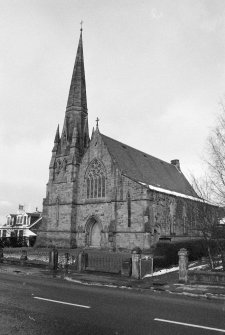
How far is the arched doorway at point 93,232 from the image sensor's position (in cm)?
3756

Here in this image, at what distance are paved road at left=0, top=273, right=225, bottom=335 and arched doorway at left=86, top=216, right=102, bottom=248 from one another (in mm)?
26969

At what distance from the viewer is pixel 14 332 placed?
6023mm

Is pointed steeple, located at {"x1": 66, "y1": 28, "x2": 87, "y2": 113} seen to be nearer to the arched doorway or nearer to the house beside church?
the arched doorway

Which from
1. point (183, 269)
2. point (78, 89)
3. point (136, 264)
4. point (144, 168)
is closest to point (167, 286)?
point (183, 269)

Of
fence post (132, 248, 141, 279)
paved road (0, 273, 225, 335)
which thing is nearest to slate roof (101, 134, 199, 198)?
fence post (132, 248, 141, 279)

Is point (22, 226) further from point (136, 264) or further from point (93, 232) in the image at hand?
point (136, 264)

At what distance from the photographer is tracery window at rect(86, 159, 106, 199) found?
37531mm

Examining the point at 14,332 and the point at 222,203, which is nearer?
the point at 14,332

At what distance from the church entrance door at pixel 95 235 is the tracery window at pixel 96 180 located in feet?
10.9

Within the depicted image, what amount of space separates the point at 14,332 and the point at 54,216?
35.0 meters

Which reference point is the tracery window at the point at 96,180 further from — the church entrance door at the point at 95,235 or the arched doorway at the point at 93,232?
the church entrance door at the point at 95,235

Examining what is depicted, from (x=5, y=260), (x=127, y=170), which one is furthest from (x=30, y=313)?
(x=127, y=170)

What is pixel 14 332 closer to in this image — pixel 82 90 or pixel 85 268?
pixel 85 268

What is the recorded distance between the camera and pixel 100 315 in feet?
25.1
